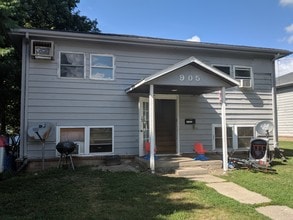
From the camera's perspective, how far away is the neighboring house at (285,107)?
19.0 metres

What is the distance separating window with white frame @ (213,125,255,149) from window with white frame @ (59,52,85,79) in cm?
507

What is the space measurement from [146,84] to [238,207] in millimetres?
3990

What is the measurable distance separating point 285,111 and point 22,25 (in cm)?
1737

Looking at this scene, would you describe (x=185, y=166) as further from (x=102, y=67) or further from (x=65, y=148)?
(x=102, y=67)

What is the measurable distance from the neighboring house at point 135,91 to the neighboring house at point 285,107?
31.3 ft

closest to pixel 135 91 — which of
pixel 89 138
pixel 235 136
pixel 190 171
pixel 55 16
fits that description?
pixel 89 138

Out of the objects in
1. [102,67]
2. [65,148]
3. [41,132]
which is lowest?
[65,148]

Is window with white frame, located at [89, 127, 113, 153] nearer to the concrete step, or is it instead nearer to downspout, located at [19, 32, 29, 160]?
downspout, located at [19, 32, 29, 160]

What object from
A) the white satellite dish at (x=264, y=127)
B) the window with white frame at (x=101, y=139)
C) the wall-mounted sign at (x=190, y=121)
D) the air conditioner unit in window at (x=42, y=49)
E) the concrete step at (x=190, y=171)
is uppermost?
the air conditioner unit in window at (x=42, y=49)

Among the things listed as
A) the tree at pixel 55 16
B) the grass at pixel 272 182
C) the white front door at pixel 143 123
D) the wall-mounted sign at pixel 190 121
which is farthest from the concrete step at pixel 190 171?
the tree at pixel 55 16

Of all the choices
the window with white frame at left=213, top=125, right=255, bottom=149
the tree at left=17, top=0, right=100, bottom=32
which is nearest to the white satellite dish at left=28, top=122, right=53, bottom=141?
the window with white frame at left=213, top=125, right=255, bottom=149

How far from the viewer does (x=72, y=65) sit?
8758 mm

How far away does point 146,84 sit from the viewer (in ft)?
24.8

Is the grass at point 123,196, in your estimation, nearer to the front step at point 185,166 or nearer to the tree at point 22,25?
the front step at point 185,166
